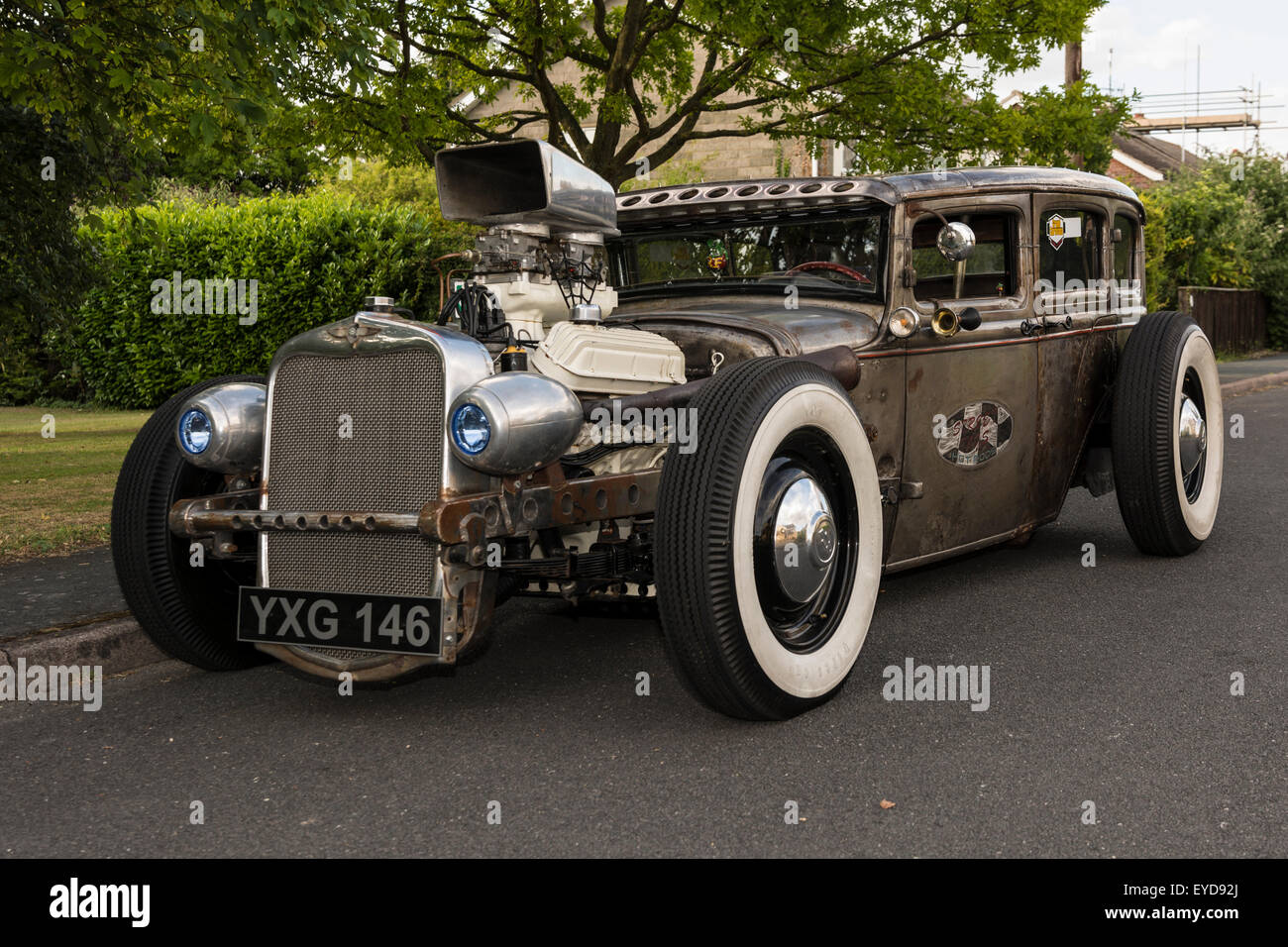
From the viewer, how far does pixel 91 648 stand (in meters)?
4.86

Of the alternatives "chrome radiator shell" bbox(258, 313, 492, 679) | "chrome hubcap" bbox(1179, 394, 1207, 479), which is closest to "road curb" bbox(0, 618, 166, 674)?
"chrome radiator shell" bbox(258, 313, 492, 679)

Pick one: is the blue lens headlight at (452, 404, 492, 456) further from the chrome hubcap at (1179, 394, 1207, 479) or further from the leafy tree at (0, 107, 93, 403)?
the leafy tree at (0, 107, 93, 403)

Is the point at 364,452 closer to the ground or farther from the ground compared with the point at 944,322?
closer to the ground

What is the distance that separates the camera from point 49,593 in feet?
18.9

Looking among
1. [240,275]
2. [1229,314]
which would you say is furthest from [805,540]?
[1229,314]

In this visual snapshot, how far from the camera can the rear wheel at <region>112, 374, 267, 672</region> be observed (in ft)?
14.2

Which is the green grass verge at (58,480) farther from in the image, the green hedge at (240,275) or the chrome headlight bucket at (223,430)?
the chrome headlight bucket at (223,430)

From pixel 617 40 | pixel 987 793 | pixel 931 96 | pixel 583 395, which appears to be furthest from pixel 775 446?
pixel 617 40

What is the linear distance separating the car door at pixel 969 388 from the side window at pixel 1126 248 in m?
1.04

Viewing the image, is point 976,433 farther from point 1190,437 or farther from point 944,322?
point 1190,437

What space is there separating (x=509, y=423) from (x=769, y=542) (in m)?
0.91

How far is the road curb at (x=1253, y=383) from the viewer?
18.2 meters

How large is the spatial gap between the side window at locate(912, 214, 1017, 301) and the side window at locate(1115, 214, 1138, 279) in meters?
1.07

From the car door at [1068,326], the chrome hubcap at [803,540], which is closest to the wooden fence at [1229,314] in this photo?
the car door at [1068,326]
